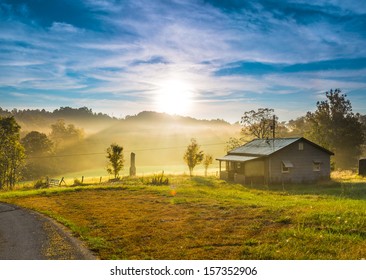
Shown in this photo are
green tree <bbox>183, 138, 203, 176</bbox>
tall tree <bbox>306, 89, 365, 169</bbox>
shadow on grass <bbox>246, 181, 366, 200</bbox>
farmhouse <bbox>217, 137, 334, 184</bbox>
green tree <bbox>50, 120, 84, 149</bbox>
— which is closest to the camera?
shadow on grass <bbox>246, 181, 366, 200</bbox>

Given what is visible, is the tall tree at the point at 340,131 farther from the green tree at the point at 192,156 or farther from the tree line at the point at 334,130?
the green tree at the point at 192,156

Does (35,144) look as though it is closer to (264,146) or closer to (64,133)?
(64,133)

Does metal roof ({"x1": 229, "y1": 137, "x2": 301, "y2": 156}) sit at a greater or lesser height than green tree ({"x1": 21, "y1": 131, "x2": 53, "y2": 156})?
lesser

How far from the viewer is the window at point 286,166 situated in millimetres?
40056

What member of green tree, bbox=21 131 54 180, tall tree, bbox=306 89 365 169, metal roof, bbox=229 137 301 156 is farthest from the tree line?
green tree, bbox=21 131 54 180

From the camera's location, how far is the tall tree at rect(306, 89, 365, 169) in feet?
245

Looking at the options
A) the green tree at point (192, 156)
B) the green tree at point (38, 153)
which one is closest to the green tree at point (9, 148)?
the green tree at point (38, 153)

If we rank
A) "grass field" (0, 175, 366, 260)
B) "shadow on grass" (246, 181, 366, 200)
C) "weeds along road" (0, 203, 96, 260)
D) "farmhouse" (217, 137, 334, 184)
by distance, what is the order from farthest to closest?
"farmhouse" (217, 137, 334, 184)
"shadow on grass" (246, 181, 366, 200)
"weeds along road" (0, 203, 96, 260)
"grass field" (0, 175, 366, 260)

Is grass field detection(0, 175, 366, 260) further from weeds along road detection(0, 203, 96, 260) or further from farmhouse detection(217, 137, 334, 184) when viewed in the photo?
farmhouse detection(217, 137, 334, 184)

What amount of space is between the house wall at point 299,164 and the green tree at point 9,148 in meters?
40.8

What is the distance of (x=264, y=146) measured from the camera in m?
44.9

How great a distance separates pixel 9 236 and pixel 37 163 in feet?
261

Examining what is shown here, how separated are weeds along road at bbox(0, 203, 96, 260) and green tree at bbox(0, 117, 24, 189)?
42.4m


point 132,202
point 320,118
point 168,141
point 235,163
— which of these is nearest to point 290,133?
point 320,118
